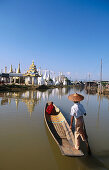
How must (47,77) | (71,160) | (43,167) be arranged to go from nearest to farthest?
(43,167) < (71,160) < (47,77)

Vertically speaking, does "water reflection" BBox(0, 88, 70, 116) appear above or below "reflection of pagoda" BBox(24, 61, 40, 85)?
below

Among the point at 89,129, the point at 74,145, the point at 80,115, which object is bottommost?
the point at 89,129

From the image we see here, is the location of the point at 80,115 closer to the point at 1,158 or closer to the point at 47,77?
the point at 1,158

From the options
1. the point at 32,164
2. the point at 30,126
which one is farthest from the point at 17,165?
the point at 30,126

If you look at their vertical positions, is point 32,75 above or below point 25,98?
above

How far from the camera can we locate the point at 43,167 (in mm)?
3488

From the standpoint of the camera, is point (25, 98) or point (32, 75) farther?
point (32, 75)

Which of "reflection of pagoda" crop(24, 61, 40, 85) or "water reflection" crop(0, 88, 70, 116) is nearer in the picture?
"water reflection" crop(0, 88, 70, 116)

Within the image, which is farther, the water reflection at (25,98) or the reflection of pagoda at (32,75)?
the reflection of pagoda at (32,75)

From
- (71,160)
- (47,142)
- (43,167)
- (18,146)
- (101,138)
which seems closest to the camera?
(43,167)

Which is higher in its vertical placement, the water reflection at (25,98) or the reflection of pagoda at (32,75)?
the reflection of pagoda at (32,75)

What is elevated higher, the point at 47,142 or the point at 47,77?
the point at 47,77

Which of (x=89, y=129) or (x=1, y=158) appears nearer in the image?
(x=1, y=158)

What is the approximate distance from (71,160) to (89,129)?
3233 millimetres
